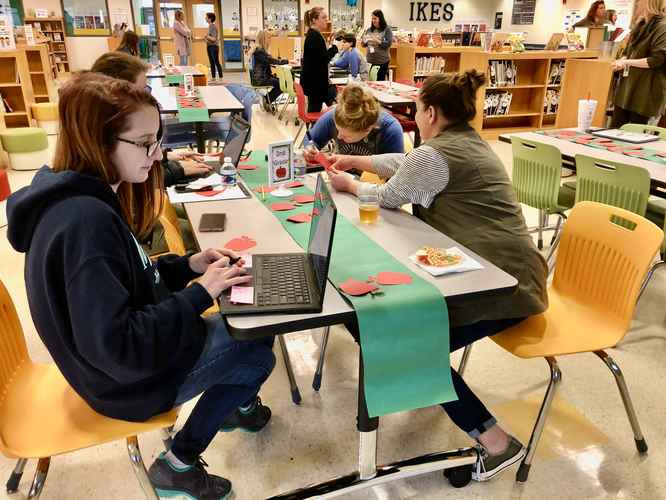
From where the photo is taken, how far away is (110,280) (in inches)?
44.7

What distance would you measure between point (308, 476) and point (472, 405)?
1.96 feet

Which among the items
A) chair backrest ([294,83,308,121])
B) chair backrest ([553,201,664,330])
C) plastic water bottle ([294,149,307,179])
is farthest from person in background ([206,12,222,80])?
chair backrest ([553,201,664,330])

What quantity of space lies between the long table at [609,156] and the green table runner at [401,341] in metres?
1.74

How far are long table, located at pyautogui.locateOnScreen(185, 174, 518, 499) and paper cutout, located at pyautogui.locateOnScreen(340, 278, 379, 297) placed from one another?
0.09 ft

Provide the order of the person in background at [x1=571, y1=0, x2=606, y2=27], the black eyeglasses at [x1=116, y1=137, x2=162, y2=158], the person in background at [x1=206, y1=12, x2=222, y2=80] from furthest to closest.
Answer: the person in background at [x1=206, y1=12, x2=222, y2=80] → the person in background at [x1=571, y1=0, x2=606, y2=27] → the black eyeglasses at [x1=116, y1=137, x2=162, y2=158]

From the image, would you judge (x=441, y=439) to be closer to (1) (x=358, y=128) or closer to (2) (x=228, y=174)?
(2) (x=228, y=174)

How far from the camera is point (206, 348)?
1.47 metres

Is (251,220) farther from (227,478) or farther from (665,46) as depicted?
(665,46)

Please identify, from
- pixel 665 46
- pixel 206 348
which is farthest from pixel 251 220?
pixel 665 46

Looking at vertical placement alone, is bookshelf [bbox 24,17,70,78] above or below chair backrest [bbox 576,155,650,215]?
above

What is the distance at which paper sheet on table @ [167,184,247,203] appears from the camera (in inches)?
85.2

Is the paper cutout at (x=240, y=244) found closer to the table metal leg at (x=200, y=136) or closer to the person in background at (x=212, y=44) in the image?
the table metal leg at (x=200, y=136)

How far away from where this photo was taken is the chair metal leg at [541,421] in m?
1.73

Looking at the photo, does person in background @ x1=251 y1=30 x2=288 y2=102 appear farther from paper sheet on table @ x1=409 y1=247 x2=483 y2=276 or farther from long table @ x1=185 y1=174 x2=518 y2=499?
paper sheet on table @ x1=409 y1=247 x2=483 y2=276
